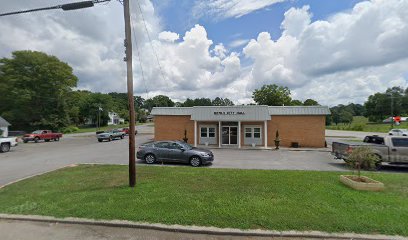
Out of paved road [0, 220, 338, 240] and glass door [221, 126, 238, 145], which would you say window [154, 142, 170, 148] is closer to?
paved road [0, 220, 338, 240]

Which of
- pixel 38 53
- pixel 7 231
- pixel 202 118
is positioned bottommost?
pixel 7 231

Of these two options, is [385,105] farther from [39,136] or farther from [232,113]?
[39,136]

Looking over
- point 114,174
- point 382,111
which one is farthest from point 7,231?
point 382,111

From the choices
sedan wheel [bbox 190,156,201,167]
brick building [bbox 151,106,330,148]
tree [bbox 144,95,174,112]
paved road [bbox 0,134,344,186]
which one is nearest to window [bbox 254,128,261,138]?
brick building [bbox 151,106,330,148]

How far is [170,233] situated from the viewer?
4668 mm

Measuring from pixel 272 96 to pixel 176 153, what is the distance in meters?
48.2

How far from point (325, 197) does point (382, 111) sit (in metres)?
105

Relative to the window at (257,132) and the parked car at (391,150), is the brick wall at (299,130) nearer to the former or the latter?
the window at (257,132)

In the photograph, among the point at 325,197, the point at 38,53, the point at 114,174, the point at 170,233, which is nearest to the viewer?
the point at 170,233

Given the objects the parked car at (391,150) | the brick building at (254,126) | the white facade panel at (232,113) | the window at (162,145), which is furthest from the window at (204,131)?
the parked car at (391,150)

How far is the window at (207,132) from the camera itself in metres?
25.7

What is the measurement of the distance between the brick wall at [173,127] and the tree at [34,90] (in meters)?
31.3

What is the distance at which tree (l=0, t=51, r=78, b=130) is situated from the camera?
143ft

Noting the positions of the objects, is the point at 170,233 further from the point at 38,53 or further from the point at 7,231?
the point at 38,53
